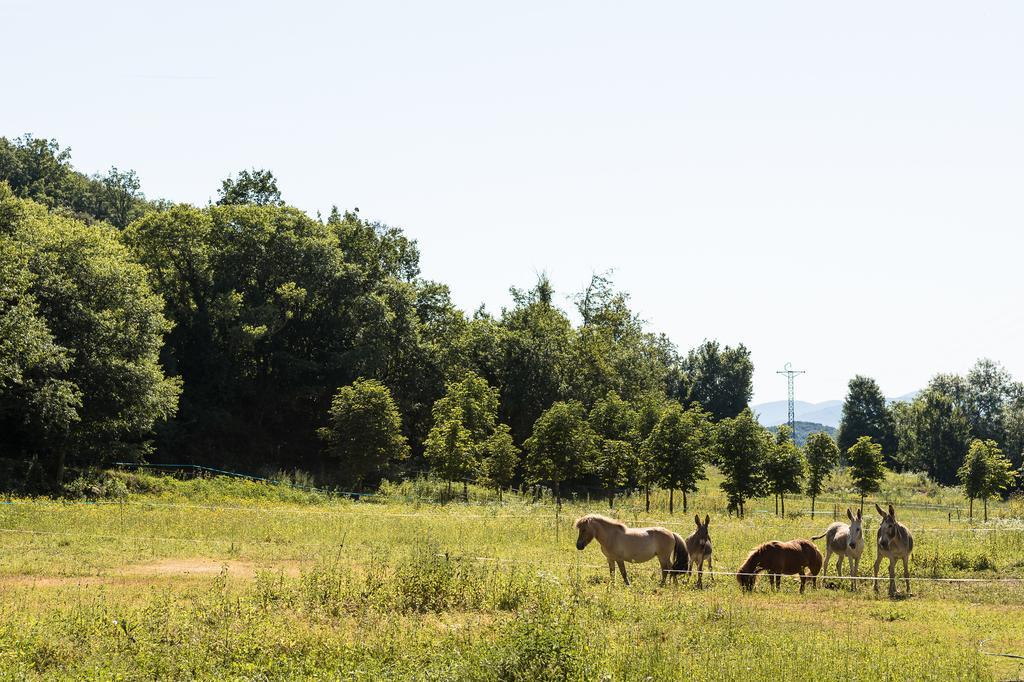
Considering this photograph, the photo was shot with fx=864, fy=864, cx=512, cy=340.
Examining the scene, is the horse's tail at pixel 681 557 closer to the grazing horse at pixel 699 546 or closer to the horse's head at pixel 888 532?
the grazing horse at pixel 699 546

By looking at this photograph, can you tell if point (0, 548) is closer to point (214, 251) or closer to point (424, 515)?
point (424, 515)

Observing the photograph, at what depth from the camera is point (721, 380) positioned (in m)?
135

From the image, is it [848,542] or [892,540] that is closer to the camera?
[892,540]

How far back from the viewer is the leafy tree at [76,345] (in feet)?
113

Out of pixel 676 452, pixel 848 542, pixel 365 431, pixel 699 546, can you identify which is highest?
pixel 365 431

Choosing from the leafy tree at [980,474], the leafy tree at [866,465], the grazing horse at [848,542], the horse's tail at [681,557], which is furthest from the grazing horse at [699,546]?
the leafy tree at [980,474]

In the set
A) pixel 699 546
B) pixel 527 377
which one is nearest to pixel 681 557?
pixel 699 546

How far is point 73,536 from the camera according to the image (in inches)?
909

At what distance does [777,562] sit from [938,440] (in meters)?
88.6

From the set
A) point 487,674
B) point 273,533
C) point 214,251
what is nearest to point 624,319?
point 214,251

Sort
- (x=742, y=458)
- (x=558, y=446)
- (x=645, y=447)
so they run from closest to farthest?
1. (x=742, y=458)
2. (x=645, y=447)
3. (x=558, y=446)

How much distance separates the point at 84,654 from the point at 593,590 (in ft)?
30.7

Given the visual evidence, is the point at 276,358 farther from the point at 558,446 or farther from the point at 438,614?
the point at 438,614

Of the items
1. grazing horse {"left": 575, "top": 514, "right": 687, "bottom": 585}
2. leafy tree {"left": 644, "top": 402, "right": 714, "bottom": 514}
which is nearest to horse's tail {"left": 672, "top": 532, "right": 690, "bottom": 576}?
grazing horse {"left": 575, "top": 514, "right": 687, "bottom": 585}
